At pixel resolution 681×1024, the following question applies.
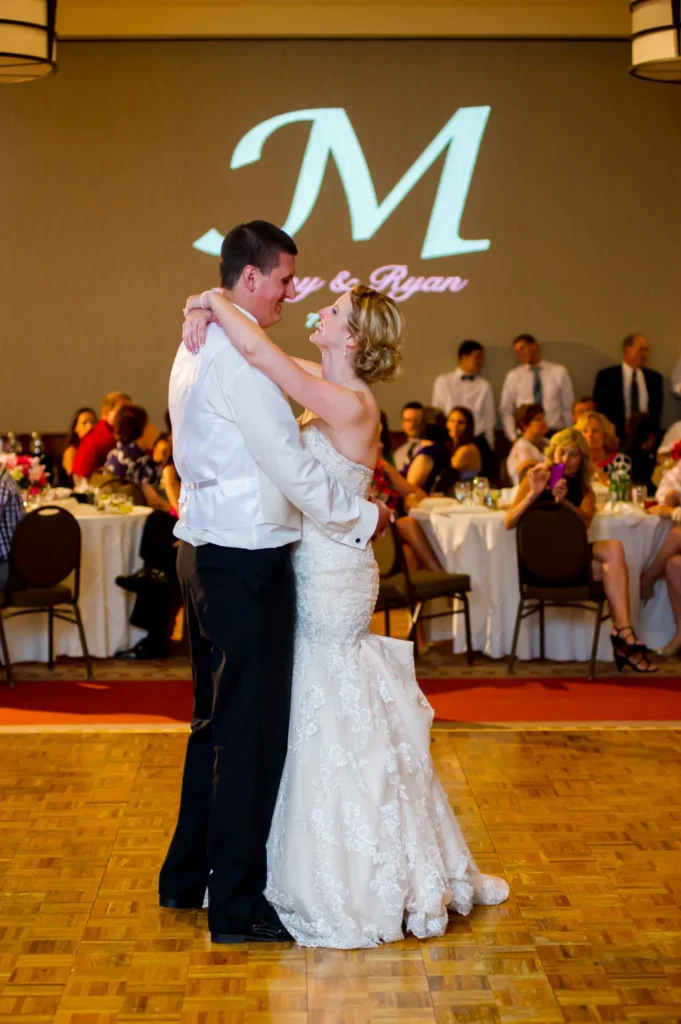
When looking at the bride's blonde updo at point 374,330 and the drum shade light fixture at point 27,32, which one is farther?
the drum shade light fixture at point 27,32

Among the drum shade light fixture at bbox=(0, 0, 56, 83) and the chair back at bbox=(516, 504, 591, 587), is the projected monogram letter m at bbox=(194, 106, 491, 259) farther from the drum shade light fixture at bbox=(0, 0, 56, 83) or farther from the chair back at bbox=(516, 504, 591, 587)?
the chair back at bbox=(516, 504, 591, 587)

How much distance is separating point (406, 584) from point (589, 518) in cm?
100

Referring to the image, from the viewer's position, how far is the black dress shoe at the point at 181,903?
11.6 feet

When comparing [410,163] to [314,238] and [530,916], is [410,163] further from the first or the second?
[530,916]

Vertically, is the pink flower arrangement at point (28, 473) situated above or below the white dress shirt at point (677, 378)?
below

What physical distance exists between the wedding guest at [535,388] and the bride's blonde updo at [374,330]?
873 centimetres

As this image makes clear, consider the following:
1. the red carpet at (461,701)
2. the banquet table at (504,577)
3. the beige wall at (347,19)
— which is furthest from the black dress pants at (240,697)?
the beige wall at (347,19)

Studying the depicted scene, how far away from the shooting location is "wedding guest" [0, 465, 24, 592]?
244 inches

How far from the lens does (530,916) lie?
3.47 m

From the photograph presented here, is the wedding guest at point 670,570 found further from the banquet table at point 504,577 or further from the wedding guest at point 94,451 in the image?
the wedding guest at point 94,451

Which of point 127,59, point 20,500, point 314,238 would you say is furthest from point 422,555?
point 127,59

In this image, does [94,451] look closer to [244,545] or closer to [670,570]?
[670,570]

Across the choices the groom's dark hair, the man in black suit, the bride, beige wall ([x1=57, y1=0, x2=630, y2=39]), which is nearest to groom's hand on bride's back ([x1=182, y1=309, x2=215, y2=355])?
the bride

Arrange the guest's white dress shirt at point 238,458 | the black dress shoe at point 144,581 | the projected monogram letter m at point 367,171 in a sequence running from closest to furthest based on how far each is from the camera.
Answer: the guest's white dress shirt at point 238,458 → the black dress shoe at point 144,581 → the projected monogram letter m at point 367,171
